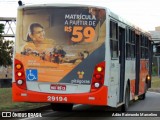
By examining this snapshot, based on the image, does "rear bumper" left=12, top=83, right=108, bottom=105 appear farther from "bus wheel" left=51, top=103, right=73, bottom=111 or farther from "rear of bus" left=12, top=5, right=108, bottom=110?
"bus wheel" left=51, top=103, right=73, bottom=111

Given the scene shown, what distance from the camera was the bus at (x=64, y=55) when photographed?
12828 millimetres

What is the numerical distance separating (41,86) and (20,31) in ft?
5.51

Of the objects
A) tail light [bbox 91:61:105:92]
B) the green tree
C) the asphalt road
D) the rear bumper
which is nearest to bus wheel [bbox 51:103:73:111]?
the asphalt road

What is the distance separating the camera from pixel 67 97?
506 inches

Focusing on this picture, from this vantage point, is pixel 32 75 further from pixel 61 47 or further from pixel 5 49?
pixel 5 49

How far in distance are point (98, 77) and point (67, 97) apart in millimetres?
984

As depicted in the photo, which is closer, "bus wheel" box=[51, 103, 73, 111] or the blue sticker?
the blue sticker

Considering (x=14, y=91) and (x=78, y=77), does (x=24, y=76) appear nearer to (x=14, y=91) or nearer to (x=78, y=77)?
(x=14, y=91)

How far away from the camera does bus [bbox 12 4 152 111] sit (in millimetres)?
12828

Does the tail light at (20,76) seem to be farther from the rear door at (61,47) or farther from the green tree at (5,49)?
the green tree at (5,49)

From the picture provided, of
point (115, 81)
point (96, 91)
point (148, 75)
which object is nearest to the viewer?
point (96, 91)

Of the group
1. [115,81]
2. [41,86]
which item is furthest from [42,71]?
[115,81]

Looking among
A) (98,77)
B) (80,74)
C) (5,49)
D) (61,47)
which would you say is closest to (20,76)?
(61,47)

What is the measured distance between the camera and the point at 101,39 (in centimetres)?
1296
